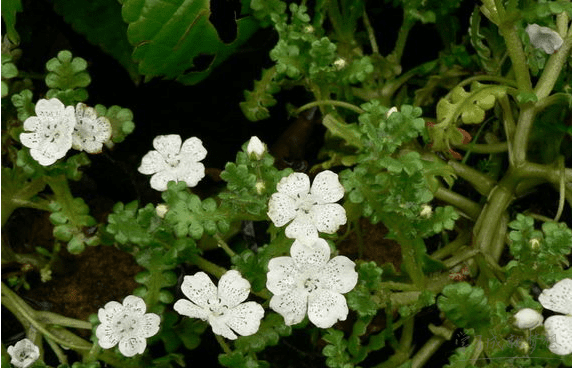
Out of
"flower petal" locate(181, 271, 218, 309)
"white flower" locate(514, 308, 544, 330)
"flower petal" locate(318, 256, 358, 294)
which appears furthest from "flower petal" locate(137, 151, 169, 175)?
"white flower" locate(514, 308, 544, 330)

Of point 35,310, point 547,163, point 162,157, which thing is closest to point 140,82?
point 162,157

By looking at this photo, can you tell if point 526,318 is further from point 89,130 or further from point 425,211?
point 89,130

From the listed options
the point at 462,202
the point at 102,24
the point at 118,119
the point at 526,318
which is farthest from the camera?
the point at 102,24

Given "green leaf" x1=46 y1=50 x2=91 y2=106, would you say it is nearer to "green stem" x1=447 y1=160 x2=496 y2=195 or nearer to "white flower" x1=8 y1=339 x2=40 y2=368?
"white flower" x1=8 y1=339 x2=40 y2=368

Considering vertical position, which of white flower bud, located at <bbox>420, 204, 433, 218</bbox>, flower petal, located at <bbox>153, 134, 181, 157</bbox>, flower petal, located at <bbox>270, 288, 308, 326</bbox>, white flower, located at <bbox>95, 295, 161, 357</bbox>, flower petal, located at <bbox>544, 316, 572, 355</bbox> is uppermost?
white flower bud, located at <bbox>420, 204, 433, 218</bbox>

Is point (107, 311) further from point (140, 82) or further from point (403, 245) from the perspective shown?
point (140, 82)

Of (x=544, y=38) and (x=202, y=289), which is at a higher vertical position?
(x=544, y=38)

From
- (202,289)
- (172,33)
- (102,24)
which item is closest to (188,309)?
(202,289)
